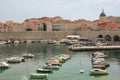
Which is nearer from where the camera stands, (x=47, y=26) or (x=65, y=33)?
(x=65, y=33)

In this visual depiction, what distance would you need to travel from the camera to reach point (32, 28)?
107000 mm

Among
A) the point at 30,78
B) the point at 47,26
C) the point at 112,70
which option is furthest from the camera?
the point at 47,26

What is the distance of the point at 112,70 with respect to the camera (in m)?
34.3

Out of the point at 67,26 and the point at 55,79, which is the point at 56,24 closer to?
the point at 67,26

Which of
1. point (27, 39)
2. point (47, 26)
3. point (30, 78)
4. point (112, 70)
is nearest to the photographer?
point (30, 78)

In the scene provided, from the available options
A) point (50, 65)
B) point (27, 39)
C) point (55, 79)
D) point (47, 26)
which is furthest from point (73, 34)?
point (55, 79)

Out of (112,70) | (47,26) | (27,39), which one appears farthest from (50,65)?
(47,26)

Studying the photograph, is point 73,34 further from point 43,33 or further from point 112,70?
point 112,70

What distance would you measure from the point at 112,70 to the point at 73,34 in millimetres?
54492

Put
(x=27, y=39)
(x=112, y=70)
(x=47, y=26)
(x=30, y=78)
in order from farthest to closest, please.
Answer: (x=47, y=26)
(x=27, y=39)
(x=112, y=70)
(x=30, y=78)

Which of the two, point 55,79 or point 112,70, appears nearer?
point 55,79

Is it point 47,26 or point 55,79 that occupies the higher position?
point 47,26

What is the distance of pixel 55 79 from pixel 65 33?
6018cm

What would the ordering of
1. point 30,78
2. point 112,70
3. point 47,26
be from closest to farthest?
point 30,78 < point 112,70 < point 47,26
